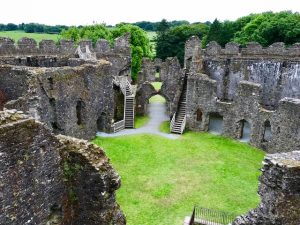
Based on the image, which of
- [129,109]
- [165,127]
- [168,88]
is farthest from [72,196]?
[168,88]

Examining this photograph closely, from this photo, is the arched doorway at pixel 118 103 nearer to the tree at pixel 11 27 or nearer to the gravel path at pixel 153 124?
the gravel path at pixel 153 124

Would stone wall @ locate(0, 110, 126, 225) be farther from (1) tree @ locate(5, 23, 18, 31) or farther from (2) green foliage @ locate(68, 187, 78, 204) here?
(1) tree @ locate(5, 23, 18, 31)

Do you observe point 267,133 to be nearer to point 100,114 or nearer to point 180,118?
point 180,118

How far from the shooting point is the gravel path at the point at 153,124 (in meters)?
28.5

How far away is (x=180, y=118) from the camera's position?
30.8 m

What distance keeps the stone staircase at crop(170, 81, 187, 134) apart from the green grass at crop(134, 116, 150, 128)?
3019 mm

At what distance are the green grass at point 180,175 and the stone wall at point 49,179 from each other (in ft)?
20.5

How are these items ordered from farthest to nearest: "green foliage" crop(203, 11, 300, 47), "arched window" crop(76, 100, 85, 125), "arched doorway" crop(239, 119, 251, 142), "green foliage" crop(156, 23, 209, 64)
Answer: "green foliage" crop(156, 23, 209, 64) → "green foliage" crop(203, 11, 300, 47) → "arched doorway" crop(239, 119, 251, 142) → "arched window" crop(76, 100, 85, 125)

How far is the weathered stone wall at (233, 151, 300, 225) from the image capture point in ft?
33.9

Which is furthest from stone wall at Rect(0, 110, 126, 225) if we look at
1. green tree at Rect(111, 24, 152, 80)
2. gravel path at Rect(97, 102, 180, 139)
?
green tree at Rect(111, 24, 152, 80)

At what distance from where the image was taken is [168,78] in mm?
37406

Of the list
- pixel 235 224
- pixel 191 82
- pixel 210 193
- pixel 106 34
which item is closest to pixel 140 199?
pixel 210 193

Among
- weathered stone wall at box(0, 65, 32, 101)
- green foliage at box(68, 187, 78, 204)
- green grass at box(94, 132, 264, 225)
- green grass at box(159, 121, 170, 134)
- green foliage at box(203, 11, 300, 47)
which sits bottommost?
green grass at box(94, 132, 264, 225)

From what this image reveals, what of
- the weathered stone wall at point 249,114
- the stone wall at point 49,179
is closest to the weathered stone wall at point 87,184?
the stone wall at point 49,179
